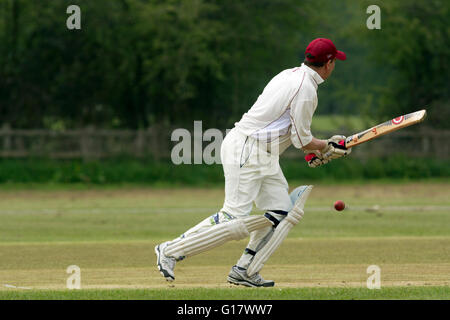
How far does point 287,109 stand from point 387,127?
90 cm

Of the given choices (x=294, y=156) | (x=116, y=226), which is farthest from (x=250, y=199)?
(x=294, y=156)

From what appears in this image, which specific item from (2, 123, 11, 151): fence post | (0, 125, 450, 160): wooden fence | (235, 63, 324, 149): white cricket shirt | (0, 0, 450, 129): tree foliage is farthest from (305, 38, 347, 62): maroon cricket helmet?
(2, 123, 11, 151): fence post

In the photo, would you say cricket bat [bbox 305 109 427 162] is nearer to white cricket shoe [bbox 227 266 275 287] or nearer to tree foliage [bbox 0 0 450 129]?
white cricket shoe [bbox 227 266 275 287]

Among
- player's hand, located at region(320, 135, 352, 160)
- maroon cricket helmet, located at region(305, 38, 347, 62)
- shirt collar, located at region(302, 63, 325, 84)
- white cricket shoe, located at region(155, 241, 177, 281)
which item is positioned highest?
maroon cricket helmet, located at region(305, 38, 347, 62)

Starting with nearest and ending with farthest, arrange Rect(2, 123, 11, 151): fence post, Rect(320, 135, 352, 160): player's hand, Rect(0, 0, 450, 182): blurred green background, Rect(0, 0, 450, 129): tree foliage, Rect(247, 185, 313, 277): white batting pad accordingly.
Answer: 1. Rect(247, 185, 313, 277): white batting pad
2. Rect(320, 135, 352, 160): player's hand
3. Rect(2, 123, 11, 151): fence post
4. Rect(0, 0, 450, 182): blurred green background
5. Rect(0, 0, 450, 129): tree foliage

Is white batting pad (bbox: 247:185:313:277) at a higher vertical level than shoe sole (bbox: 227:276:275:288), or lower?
higher

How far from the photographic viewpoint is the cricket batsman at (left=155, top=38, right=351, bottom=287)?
755cm

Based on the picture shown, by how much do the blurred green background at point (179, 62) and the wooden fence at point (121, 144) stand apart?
7 centimetres

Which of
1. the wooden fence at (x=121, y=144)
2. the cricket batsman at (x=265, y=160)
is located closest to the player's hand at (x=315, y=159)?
the cricket batsman at (x=265, y=160)

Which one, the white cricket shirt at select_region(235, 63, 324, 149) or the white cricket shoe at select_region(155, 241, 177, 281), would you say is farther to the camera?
the white cricket shoe at select_region(155, 241, 177, 281)

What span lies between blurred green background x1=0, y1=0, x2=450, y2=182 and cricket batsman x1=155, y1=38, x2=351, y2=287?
2018cm

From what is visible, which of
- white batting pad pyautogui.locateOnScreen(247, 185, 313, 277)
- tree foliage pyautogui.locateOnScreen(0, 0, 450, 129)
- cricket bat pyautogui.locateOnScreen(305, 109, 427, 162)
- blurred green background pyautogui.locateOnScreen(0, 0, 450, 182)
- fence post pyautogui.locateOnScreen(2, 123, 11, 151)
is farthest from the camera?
tree foliage pyautogui.locateOnScreen(0, 0, 450, 129)
